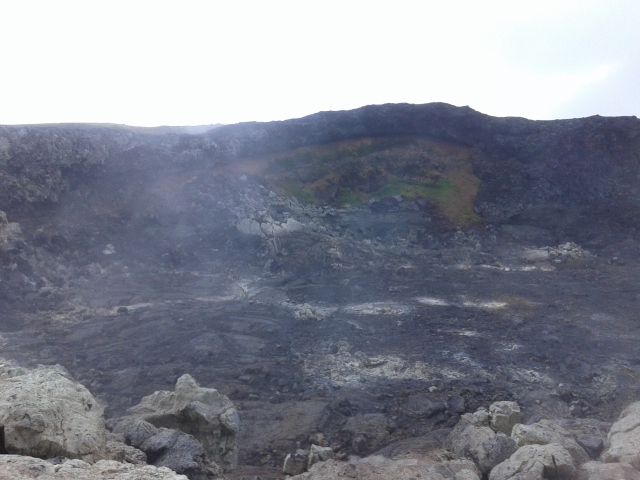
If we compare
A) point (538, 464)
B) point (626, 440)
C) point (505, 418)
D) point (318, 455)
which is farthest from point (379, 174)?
point (538, 464)

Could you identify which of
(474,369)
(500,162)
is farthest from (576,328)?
(500,162)

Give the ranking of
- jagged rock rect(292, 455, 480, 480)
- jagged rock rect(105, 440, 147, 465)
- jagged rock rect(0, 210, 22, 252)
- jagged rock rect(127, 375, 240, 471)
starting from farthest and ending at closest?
jagged rock rect(0, 210, 22, 252) < jagged rock rect(127, 375, 240, 471) < jagged rock rect(292, 455, 480, 480) < jagged rock rect(105, 440, 147, 465)

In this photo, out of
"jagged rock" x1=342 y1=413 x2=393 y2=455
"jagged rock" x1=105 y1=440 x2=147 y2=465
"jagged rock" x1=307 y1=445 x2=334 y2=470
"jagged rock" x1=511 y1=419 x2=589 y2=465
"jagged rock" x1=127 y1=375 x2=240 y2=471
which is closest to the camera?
"jagged rock" x1=105 y1=440 x2=147 y2=465

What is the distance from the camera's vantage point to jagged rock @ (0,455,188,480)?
15.6 feet

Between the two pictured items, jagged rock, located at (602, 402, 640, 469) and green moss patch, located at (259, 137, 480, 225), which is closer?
jagged rock, located at (602, 402, 640, 469)

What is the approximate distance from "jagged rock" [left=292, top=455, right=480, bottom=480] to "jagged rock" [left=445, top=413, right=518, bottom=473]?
0.22m

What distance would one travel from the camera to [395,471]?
812 cm

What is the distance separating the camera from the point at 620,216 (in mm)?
26781

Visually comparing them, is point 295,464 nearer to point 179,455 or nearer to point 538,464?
point 179,455

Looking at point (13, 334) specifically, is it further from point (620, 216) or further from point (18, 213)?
point (620, 216)

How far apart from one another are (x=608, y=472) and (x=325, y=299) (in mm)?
11906

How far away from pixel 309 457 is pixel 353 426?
197 cm

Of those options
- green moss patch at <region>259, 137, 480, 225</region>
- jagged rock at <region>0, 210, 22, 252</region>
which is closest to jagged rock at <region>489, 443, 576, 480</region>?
jagged rock at <region>0, 210, 22, 252</region>

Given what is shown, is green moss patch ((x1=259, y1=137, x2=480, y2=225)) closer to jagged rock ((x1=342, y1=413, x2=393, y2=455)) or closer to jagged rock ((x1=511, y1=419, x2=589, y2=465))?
jagged rock ((x1=342, y1=413, x2=393, y2=455))
